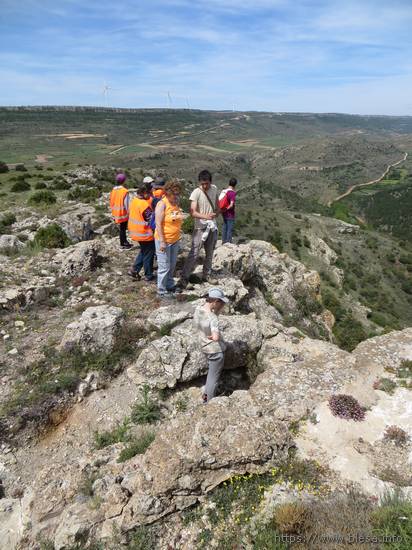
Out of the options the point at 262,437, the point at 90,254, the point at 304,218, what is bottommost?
the point at 304,218

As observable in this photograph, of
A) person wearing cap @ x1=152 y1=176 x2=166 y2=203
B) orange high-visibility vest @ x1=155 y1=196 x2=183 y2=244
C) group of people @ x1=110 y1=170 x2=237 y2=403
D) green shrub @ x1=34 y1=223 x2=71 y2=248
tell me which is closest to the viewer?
group of people @ x1=110 y1=170 x2=237 y2=403

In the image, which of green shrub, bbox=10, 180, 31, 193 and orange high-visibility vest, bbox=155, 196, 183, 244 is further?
green shrub, bbox=10, 180, 31, 193

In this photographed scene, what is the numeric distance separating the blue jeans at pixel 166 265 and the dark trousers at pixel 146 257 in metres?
1.03

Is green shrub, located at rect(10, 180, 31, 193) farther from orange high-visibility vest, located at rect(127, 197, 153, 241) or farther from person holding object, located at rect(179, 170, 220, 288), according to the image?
person holding object, located at rect(179, 170, 220, 288)

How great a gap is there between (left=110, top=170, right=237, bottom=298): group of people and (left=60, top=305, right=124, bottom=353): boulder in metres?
1.83

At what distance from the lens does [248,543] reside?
430cm

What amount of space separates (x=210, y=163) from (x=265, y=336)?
14114 centimetres

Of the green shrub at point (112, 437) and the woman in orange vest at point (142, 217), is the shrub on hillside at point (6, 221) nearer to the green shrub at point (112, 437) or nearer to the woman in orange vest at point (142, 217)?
the woman in orange vest at point (142, 217)

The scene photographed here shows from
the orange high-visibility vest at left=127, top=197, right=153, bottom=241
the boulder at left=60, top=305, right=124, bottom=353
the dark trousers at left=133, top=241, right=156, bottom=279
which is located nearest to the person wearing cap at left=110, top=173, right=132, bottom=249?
the dark trousers at left=133, top=241, right=156, bottom=279

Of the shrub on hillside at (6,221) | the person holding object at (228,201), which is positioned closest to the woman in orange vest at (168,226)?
the person holding object at (228,201)

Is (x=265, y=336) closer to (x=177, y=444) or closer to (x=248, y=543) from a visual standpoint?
(x=177, y=444)

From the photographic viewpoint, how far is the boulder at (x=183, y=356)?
7.37 m

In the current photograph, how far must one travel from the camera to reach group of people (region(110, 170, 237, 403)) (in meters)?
6.14

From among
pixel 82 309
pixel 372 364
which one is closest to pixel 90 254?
pixel 82 309
